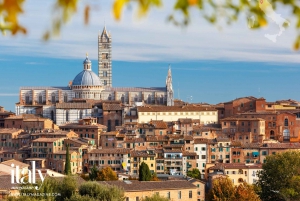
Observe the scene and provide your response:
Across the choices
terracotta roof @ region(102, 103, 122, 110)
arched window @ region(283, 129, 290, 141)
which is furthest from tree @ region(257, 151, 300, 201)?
terracotta roof @ region(102, 103, 122, 110)

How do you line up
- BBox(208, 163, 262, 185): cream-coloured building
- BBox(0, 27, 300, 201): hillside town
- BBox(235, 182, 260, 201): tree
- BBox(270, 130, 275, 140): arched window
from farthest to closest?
BBox(270, 130, 275, 140): arched window → BBox(0, 27, 300, 201): hillside town → BBox(208, 163, 262, 185): cream-coloured building → BBox(235, 182, 260, 201): tree

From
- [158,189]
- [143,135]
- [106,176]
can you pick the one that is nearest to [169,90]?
[143,135]

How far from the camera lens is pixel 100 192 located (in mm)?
23406

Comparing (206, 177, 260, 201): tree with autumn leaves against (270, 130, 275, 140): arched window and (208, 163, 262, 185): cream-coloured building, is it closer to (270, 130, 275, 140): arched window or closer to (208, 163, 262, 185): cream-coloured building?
(208, 163, 262, 185): cream-coloured building

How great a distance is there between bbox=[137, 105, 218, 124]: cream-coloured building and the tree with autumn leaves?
80.4 ft

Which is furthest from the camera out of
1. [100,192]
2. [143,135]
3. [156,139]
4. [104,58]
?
[104,58]

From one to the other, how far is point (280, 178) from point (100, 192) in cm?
1410

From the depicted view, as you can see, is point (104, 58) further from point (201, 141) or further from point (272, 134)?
point (201, 141)

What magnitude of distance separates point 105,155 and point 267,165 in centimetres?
1194

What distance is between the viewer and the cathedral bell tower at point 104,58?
79812 millimetres

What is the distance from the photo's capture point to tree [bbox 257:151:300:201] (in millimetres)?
33844

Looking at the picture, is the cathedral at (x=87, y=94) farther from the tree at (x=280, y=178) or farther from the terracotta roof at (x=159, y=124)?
the tree at (x=280, y=178)

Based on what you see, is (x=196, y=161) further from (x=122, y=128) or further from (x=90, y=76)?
(x=90, y=76)

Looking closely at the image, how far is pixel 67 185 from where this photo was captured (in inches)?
957
